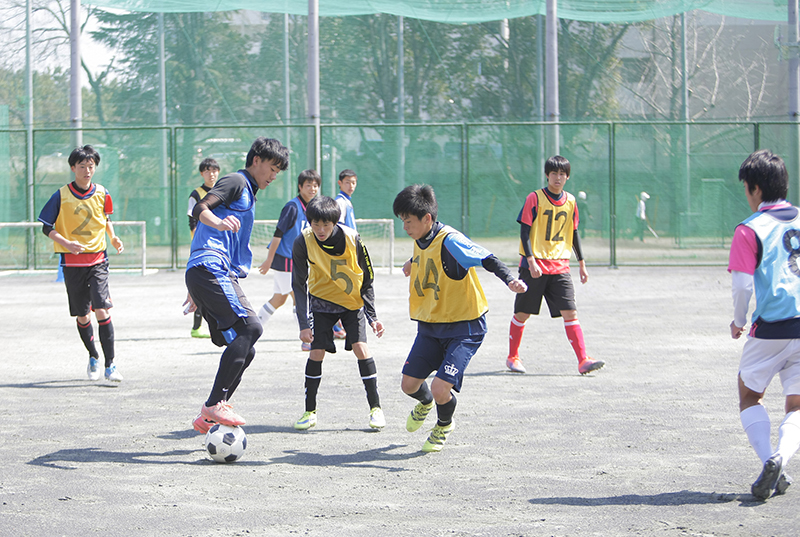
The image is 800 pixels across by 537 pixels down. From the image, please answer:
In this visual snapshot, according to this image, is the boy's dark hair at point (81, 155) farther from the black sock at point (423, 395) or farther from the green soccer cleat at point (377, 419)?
the black sock at point (423, 395)

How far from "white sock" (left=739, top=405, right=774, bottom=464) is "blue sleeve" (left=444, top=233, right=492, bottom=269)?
1.63 meters

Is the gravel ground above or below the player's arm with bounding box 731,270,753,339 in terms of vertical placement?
below

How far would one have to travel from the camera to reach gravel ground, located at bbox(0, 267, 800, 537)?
3.96 metres

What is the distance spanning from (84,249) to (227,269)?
8.46ft

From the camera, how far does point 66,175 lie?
18.6m

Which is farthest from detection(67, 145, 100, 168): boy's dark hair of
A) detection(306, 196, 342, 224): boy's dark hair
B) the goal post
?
the goal post

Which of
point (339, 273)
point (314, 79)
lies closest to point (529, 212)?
point (339, 273)

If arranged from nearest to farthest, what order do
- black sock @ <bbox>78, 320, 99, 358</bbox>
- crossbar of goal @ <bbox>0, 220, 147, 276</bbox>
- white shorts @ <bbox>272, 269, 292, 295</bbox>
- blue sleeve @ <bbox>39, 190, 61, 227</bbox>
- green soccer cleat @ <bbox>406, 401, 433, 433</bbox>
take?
green soccer cleat @ <bbox>406, 401, 433, 433</bbox>, blue sleeve @ <bbox>39, 190, 61, 227</bbox>, black sock @ <bbox>78, 320, 99, 358</bbox>, white shorts @ <bbox>272, 269, 292, 295</bbox>, crossbar of goal @ <bbox>0, 220, 147, 276</bbox>

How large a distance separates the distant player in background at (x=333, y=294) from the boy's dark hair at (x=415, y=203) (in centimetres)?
74

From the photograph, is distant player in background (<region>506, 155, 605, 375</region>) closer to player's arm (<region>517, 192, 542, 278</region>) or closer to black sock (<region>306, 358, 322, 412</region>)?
player's arm (<region>517, 192, 542, 278</region>)

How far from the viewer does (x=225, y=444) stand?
4961 millimetres

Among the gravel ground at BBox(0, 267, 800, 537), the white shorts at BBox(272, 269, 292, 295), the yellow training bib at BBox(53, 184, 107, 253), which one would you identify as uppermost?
the yellow training bib at BBox(53, 184, 107, 253)

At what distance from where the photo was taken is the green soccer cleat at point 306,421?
18.8 feet

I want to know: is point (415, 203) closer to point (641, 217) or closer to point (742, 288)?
point (742, 288)
